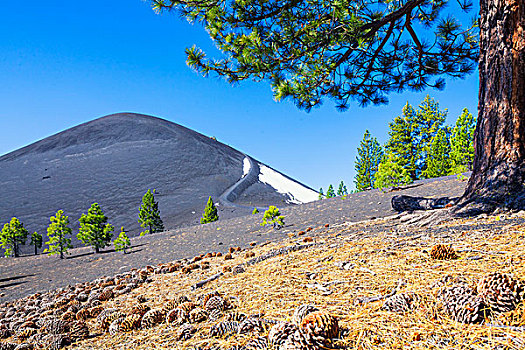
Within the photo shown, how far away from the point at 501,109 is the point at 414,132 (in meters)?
24.9

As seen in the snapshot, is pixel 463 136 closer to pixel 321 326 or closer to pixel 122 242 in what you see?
pixel 122 242

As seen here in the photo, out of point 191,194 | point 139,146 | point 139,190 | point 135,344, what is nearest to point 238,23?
point 135,344

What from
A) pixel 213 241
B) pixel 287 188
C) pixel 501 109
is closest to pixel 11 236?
pixel 213 241

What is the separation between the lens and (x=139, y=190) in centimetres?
4009

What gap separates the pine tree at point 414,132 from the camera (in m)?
24.9

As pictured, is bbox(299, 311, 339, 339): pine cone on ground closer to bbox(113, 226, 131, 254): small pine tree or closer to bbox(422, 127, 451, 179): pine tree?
bbox(113, 226, 131, 254): small pine tree

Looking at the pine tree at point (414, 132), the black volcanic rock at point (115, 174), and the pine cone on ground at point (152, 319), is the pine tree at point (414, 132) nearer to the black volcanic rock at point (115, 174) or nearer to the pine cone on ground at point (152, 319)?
the black volcanic rock at point (115, 174)

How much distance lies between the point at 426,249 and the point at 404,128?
2636 cm

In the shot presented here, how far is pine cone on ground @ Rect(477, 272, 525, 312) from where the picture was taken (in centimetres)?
119

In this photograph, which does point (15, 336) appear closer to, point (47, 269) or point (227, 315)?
point (227, 315)

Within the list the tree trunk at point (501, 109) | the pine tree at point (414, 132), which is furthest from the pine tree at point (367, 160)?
the tree trunk at point (501, 109)

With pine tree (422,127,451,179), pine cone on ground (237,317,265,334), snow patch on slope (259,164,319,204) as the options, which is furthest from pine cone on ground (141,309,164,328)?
snow patch on slope (259,164,319,204)

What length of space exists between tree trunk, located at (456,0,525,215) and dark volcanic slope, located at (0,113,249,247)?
30249 millimetres

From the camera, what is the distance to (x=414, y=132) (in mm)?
25516
